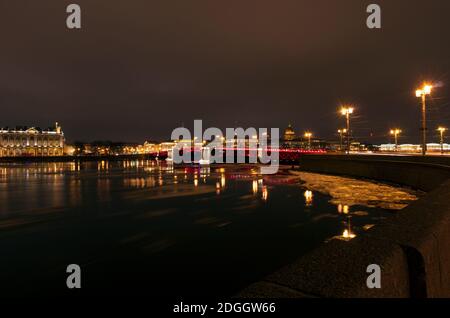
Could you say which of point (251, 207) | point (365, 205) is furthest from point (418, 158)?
point (251, 207)

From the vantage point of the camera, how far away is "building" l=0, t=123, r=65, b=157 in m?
174

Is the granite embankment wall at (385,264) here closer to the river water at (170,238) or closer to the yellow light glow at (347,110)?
the river water at (170,238)

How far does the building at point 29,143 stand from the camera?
573 feet

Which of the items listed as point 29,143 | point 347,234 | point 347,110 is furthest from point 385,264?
point 29,143

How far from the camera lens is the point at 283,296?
102 inches

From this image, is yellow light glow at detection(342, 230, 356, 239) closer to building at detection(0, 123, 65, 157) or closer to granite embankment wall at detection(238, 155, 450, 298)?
granite embankment wall at detection(238, 155, 450, 298)

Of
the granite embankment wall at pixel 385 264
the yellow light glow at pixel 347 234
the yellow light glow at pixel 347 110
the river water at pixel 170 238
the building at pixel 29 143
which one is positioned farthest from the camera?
the building at pixel 29 143

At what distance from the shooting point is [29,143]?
183 m

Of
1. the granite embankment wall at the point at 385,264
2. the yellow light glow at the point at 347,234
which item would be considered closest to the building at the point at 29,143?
the yellow light glow at the point at 347,234

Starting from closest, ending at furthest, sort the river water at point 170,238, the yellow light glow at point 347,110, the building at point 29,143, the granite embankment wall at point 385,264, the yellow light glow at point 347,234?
the granite embankment wall at point 385,264 < the river water at point 170,238 < the yellow light glow at point 347,234 < the yellow light glow at point 347,110 < the building at point 29,143

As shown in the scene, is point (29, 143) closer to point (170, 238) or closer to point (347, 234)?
Result: point (170, 238)

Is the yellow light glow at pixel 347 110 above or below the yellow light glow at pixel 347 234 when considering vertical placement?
above

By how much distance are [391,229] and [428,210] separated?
162 cm

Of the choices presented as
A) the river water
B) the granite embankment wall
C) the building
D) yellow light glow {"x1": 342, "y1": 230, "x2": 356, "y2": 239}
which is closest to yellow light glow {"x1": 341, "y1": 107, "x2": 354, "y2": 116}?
the river water
